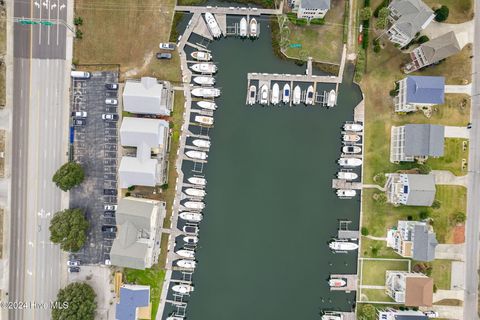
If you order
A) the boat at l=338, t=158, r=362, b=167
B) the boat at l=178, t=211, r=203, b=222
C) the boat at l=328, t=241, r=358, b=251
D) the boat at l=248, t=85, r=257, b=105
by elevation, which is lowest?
the boat at l=328, t=241, r=358, b=251

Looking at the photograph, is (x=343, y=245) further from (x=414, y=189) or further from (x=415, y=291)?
(x=414, y=189)

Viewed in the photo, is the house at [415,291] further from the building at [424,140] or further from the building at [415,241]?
the building at [424,140]

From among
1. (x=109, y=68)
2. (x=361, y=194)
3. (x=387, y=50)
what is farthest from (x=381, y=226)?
(x=109, y=68)

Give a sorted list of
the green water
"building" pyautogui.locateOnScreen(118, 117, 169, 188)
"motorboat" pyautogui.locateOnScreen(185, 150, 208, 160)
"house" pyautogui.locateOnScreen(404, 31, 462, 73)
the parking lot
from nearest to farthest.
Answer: "house" pyautogui.locateOnScreen(404, 31, 462, 73) < "building" pyautogui.locateOnScreen(118, 117, 169, 188) < the parking lot < "motorboat" pyautogui.locateOnScreen(185, 150, 208, 160) < the green water

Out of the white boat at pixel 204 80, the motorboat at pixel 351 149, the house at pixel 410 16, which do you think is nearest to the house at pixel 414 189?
the motorboat at pixel 351 149

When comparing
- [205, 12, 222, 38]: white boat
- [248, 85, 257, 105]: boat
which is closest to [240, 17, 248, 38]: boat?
[205, 12, 222, 38]: white boat

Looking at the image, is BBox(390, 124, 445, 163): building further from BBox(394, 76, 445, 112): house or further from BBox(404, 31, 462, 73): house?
BBox(404, 31, 462, 73): house
